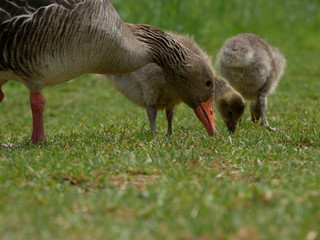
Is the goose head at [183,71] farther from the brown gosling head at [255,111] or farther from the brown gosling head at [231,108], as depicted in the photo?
the brown gosling head at [255,111]

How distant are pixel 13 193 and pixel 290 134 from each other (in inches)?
176

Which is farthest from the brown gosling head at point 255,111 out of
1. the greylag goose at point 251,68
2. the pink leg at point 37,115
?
the pink leg at point 37,115

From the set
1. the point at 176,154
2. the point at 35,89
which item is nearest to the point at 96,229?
the point at 176,154

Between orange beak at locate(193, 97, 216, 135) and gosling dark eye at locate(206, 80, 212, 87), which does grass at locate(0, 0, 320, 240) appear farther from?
gosling dark eye at locate(206, 80, 212, 87)

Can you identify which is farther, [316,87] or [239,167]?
[316,87]

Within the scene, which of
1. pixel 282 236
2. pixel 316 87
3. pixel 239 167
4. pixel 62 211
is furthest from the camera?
pixel 316 87

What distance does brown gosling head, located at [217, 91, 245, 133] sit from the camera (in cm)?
918

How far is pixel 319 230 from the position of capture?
13.1 ft

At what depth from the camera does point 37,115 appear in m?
7.29

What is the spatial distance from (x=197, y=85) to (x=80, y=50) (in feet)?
5.69

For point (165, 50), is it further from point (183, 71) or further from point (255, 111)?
point (255, 111)

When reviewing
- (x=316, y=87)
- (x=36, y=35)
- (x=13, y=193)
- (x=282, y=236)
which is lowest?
(x=316, y=87)

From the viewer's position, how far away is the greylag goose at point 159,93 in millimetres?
8422

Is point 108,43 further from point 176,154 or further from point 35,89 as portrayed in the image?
point 176,154
